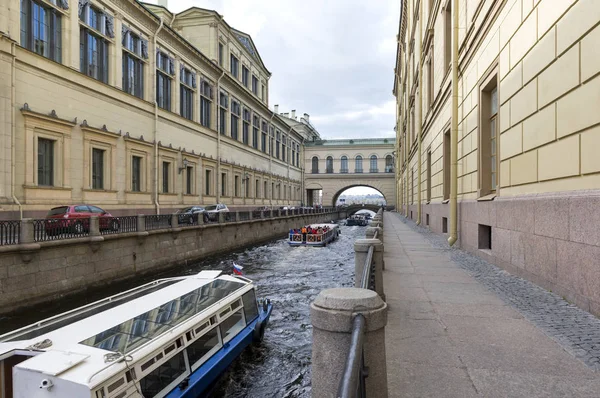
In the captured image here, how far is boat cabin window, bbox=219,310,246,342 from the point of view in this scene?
27.2ft

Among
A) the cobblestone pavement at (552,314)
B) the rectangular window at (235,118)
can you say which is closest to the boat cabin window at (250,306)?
the cobblestone pavement at (552,314)

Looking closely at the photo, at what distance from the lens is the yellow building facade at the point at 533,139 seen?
222 inches

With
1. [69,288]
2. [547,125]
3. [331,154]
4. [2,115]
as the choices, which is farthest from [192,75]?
[331,154]

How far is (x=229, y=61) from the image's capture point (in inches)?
1833

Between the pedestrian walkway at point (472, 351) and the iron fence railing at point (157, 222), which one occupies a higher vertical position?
the iron fence railing at point (157, 222)

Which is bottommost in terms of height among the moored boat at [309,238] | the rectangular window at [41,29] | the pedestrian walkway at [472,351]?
the moored boat at [309,238]

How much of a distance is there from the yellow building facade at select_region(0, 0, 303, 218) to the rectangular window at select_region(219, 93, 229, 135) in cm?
11

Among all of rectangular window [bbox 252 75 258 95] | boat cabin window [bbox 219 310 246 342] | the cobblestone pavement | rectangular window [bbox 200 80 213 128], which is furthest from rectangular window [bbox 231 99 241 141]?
the cobblestone pavement

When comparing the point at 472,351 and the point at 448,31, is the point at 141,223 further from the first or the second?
the point at 472,351

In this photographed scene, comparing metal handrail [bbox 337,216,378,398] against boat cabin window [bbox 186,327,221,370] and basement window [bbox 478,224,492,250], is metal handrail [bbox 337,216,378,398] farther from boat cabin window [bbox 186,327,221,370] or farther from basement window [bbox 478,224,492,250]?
basement window [bbox 478,224,492,250]

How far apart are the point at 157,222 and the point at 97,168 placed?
7088mm

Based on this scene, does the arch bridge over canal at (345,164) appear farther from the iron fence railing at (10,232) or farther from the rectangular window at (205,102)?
the iron fence railing at (10,232)

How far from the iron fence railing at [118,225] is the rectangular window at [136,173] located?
10.3 meters

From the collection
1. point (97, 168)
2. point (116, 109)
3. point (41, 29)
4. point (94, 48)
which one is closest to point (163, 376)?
point (41, 29)
